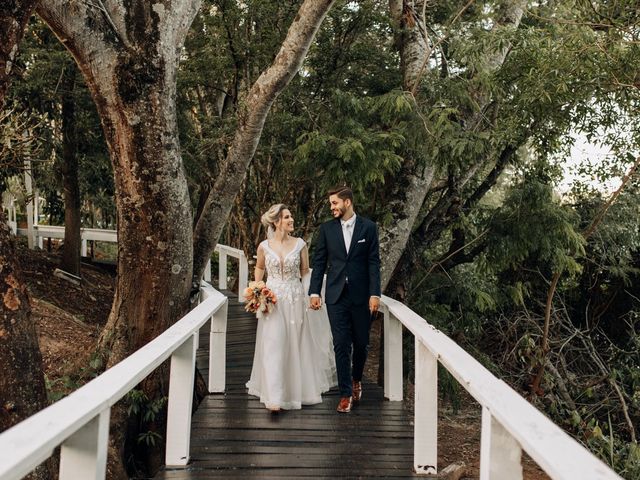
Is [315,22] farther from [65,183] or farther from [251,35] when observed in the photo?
[65,183]

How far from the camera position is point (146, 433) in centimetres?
794

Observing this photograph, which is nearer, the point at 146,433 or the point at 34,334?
the point at 34,334

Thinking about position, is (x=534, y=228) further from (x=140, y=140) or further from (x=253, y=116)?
(x=140, y=140)

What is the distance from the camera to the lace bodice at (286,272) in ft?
22.6

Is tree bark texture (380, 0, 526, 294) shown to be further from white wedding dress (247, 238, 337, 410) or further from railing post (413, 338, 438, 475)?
railing post (413, 338, 438, 475)

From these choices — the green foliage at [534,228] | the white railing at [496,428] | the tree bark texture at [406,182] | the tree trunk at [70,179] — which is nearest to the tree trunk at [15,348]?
the white railing at [496,428]

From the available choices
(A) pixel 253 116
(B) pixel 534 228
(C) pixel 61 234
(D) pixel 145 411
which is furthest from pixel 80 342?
(C) pixel 61 234

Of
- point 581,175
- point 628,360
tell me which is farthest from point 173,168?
point 628,360

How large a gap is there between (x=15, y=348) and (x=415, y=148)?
638cm

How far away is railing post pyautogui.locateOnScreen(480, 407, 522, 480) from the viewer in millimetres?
2920

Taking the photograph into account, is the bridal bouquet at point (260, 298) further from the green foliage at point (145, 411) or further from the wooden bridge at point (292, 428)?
the green foliage at point (145, 411)

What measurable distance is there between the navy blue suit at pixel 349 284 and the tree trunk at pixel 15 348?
250 centimetres

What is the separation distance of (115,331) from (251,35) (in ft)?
24.5

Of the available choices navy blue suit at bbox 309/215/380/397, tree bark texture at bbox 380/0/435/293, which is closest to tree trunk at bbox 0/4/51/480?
navy blue suit at bbox 309/215/380/397
